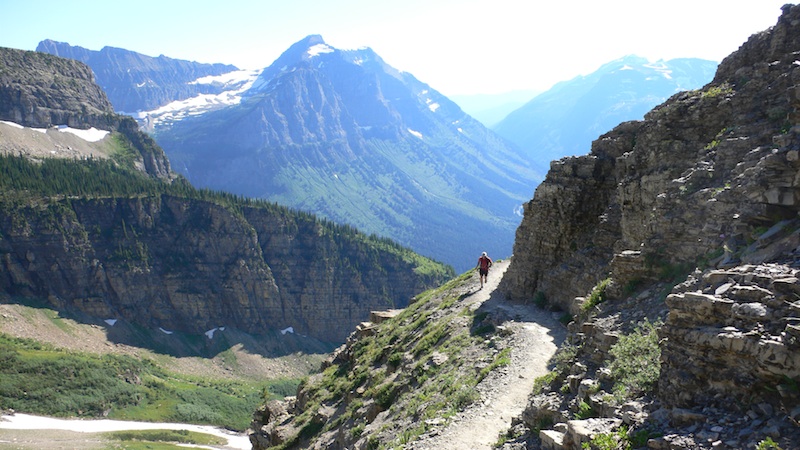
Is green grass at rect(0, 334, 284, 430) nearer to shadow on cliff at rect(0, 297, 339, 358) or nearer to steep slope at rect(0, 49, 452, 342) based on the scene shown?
shadow on cliff at rect(0, 297, 339, 358)


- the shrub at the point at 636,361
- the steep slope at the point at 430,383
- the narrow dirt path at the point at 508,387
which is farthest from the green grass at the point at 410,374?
the shrub at the point at 636,361

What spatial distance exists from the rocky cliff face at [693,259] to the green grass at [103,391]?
8845 cm

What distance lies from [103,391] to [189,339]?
5728cm

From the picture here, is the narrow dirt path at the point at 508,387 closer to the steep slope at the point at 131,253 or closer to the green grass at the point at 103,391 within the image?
the green grass at the point at 103,391

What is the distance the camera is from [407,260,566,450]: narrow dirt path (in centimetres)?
1800

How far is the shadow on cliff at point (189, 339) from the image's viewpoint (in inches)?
6102

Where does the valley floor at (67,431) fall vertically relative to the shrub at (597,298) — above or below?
below

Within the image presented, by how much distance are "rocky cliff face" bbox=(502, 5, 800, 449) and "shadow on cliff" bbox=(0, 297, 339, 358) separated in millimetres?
150616

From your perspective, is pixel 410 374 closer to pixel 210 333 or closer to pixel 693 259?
pixel 693 259

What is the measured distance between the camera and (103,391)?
118938 mm

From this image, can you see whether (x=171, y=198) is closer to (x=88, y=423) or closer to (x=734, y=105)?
(x=88, y=423)

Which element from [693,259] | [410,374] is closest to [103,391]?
[410,374]

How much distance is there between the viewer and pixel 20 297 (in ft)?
500

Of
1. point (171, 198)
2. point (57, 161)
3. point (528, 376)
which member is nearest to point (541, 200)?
point (528, 376)
